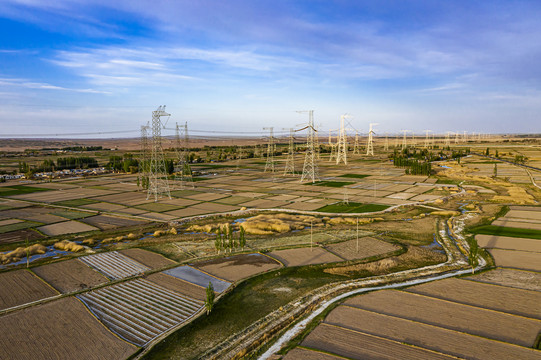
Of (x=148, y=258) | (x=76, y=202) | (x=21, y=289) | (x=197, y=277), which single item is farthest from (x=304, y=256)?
(x=76, y=202)

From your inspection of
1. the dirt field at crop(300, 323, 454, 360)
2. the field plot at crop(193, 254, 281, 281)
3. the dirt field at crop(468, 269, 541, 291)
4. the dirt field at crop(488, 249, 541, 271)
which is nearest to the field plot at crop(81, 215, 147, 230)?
the field plot at crop(193, 254, 281, 281)

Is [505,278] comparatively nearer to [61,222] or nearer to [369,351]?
[369,351]

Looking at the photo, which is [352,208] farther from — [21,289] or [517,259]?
[21,289]

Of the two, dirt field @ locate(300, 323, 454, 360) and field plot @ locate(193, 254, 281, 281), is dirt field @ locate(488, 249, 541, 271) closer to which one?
dirt field @ locate(300, 323, 454, 360)

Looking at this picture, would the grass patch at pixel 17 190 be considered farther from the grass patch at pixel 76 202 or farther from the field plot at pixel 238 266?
the field plot at pixel 238 266

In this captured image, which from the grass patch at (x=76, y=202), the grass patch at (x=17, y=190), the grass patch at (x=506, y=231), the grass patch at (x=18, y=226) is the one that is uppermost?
the grass patch at (x=17, y=190)

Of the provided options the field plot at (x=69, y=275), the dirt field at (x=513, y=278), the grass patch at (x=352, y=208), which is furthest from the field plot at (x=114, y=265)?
the grass patch at (x=352, y=208)
